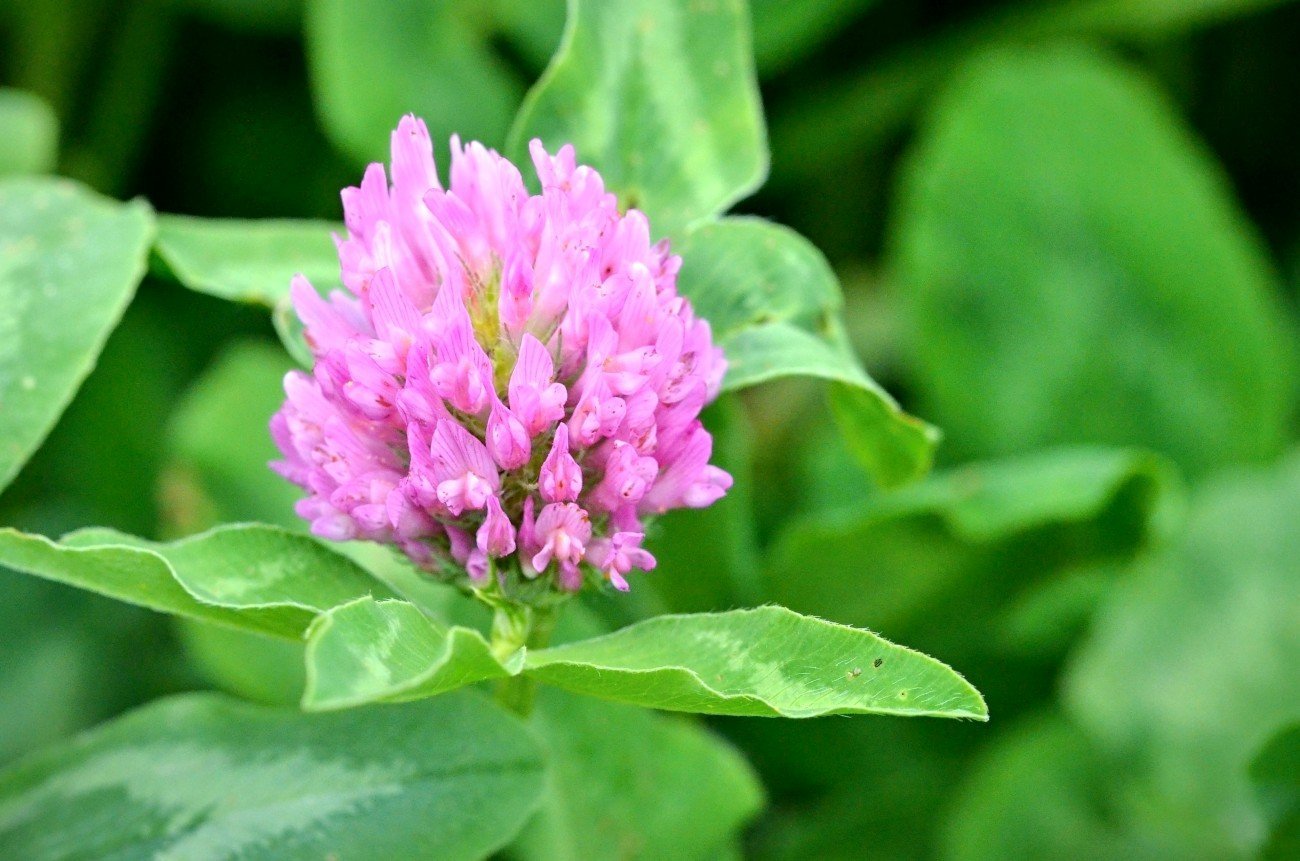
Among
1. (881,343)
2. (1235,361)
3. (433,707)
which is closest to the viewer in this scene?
(433,707)

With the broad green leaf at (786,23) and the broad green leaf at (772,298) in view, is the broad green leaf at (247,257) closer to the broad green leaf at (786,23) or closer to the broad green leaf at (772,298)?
the broad green leaf at (772,298)

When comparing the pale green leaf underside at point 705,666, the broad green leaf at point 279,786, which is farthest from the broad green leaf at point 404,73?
the pale green leaf underside at point 705,666

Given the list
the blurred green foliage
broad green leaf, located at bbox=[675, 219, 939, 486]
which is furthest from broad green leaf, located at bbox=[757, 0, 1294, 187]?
broad green leaf, located at bbox=[675, 219, 939, 486]

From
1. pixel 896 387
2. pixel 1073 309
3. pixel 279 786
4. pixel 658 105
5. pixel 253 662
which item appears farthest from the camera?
pixel 896 387

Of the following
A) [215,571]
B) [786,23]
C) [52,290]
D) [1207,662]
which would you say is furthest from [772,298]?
[786,23]

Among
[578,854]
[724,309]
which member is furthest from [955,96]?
[578,854]

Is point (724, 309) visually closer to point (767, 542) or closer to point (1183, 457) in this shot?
point (767, 542)

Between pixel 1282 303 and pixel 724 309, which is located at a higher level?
pixel 724 309

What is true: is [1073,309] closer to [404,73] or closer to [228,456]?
[404,73]
